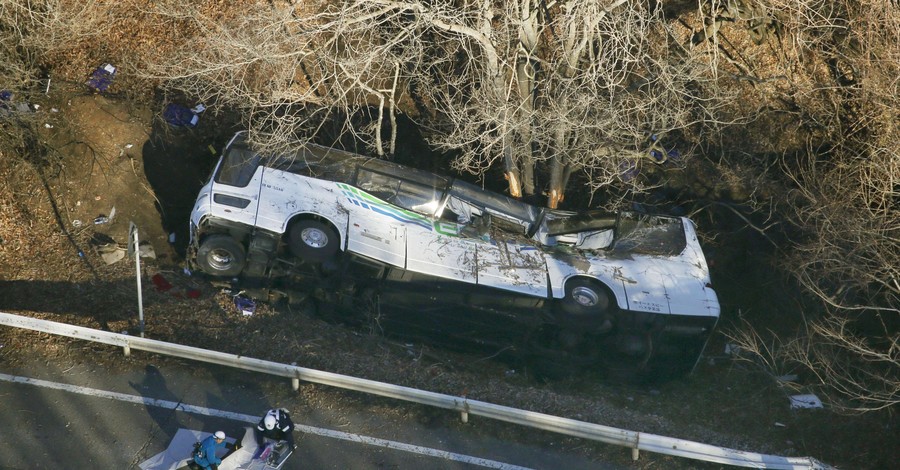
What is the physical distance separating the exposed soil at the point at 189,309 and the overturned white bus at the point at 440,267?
444 mm

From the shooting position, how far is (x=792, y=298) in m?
12.2

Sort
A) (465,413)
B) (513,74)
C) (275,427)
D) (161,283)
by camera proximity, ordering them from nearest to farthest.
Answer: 1. (275,427)
2. (465,413)
3. (161,283)
4. (513,74)

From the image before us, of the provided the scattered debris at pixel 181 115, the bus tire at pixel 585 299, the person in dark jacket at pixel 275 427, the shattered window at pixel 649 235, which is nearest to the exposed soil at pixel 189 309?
the scattered debris at pixel 181 115

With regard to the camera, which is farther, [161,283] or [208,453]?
[161,283]

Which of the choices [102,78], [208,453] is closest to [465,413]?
[208,453]

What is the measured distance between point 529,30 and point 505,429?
5688mm

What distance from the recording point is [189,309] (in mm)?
9977

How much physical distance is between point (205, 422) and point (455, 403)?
9.20 feet

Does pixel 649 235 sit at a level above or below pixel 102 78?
below

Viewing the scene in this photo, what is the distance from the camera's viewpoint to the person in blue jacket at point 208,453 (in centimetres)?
734

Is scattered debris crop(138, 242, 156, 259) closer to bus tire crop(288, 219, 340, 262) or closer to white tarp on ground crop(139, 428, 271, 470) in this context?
bus tire crop(288, 219, 340, 262)

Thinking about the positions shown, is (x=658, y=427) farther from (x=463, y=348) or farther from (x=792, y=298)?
(x=792, y=298)

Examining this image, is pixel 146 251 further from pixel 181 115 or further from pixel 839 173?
pixel 839 173

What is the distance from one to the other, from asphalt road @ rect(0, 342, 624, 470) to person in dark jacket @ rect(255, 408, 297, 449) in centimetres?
41
